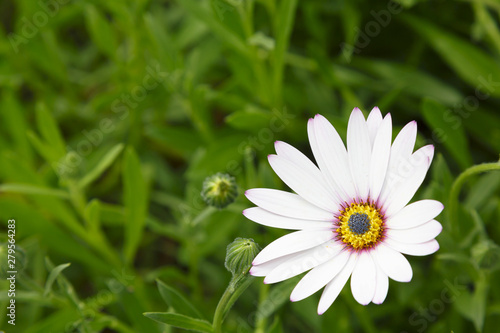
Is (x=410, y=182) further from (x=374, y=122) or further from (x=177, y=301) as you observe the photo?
(x=177, y=301)

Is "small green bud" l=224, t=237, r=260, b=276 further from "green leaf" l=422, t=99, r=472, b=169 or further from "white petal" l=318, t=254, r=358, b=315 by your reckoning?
"green leaf" l=422, t=99, r=472, b=169

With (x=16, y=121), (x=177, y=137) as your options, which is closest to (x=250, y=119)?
(x=177, y=137)

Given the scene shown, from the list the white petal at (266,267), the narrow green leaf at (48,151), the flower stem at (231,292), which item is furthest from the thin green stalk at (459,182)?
the narrow green leaf at (48,151)

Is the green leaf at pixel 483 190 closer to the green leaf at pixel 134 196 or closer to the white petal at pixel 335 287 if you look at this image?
the white petal at pixel 335 287

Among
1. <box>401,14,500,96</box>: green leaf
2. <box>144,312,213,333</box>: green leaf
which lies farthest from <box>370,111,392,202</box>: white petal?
<box>401,14,500,96</box>: green leaf

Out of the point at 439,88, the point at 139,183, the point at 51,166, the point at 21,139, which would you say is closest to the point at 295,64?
the point at 439,88

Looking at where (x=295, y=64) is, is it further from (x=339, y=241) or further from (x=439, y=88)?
A: (x=339, y=241)
